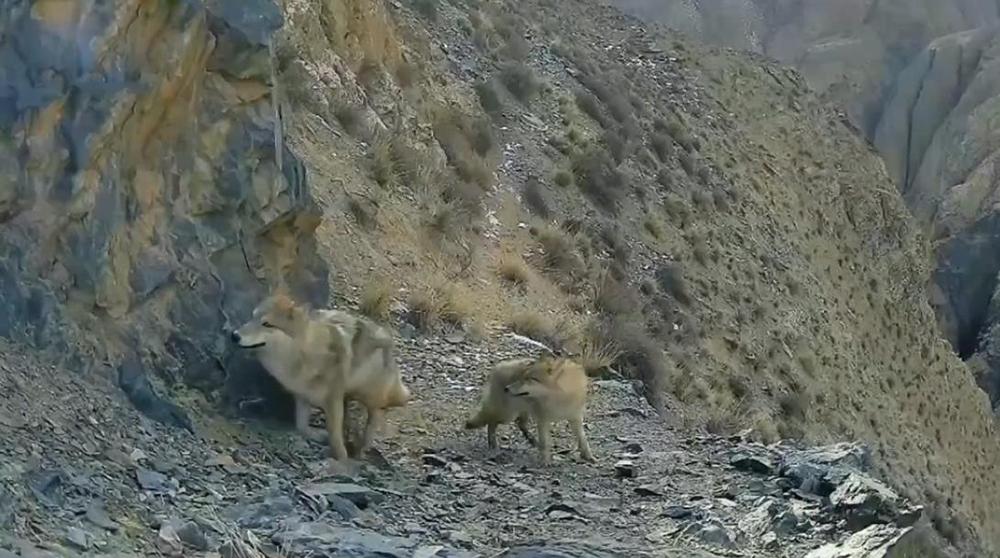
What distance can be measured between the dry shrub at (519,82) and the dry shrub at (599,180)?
1.56 metres

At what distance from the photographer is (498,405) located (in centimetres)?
1048

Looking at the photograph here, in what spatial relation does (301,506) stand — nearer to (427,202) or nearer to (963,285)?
(427,202)

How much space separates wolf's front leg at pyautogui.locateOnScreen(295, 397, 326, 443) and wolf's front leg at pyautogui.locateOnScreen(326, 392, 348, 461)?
0.15 m

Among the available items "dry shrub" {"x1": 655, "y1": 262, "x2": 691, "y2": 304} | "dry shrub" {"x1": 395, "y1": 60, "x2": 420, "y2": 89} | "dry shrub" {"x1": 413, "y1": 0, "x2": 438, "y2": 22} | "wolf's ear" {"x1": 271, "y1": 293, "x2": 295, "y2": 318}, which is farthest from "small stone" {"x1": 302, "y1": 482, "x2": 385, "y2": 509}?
"dry shrub" {"x1": 413, "y1": 0, "x2": 438, "y2": 22}

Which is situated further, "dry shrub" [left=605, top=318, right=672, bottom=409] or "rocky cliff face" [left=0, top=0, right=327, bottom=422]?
"dry shrub" [left=605, top=318, right=672, bottom=409]

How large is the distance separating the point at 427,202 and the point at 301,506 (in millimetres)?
10793

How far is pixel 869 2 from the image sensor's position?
84625 mm

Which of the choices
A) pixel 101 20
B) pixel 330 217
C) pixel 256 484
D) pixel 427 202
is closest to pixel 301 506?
pixel 256 484

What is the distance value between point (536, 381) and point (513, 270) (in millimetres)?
7893

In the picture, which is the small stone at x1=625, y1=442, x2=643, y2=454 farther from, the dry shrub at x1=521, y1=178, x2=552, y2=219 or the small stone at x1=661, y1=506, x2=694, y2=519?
the dry shrub at x1=521, y1=178, x2=552, y2=219

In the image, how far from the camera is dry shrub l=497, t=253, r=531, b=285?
717 inches

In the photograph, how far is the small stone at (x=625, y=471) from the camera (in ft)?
34.6

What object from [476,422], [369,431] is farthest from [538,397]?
[369,431]

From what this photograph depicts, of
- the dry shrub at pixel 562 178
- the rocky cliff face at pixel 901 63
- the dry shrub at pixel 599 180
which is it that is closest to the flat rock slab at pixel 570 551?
the dry shrub at pixel 562 178
